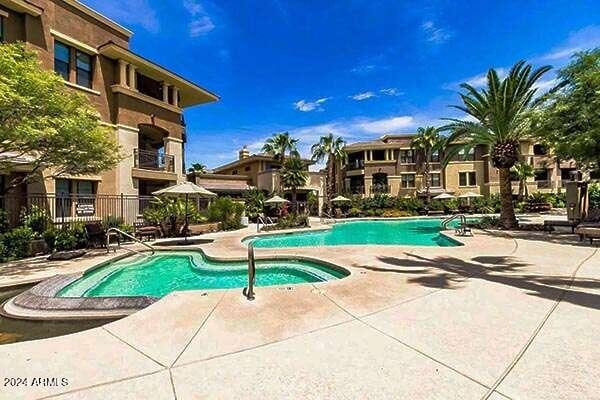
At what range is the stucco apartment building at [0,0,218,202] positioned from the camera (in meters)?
16.5

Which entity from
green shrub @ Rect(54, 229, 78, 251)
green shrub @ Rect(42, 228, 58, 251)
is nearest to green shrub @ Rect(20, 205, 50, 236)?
green shrub @ Rect(42, 228, 58, 251)

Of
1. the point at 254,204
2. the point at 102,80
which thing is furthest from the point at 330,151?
the point at 102,80

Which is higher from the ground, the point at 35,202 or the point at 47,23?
the point at 47,23

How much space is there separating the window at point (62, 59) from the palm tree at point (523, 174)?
49961 mm

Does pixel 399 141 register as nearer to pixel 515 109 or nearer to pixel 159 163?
pixel 515 109

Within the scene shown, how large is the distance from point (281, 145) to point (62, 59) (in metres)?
24.7

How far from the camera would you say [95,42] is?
2000cm

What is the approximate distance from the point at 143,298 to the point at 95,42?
2077cm

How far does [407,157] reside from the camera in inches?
1837

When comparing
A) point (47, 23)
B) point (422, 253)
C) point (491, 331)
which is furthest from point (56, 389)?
point (47, 23)

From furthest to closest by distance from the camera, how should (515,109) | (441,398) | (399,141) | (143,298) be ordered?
(399,141), (515,109), (143,298), (441,398)

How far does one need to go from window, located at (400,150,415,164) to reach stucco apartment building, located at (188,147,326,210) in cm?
1370

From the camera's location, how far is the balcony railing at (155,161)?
22734 mm

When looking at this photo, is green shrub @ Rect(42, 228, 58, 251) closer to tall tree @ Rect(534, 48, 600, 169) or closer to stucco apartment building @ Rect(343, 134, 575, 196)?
tall tree @ Rect(534, 48, 600, 169)
